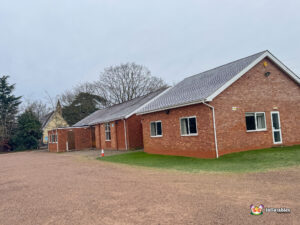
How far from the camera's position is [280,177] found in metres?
8.05

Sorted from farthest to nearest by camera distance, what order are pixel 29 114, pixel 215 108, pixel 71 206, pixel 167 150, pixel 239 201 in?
pixel 29 114 → pixel 167 150 → pixel 215 108 → pixel 71 206 → pixel 239 201

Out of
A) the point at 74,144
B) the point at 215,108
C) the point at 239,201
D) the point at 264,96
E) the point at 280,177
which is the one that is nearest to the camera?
the point at 239,201

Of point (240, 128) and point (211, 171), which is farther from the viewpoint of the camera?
point (240, 128)

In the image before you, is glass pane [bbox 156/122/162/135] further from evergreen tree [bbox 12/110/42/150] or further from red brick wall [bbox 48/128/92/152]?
evergreen tree [bbox 12/110/42/150]

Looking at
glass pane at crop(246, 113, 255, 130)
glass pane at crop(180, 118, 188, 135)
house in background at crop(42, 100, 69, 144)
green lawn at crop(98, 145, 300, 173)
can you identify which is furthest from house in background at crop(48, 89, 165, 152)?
house in background at crop(42, 100, 69, 144)

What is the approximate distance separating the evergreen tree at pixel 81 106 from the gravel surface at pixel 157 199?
125 feet

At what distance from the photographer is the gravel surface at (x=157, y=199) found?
5.06 metres

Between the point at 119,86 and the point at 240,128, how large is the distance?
1225 inches

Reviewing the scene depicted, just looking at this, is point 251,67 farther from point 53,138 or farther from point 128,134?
point 53,138

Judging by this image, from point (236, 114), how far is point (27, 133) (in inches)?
1273

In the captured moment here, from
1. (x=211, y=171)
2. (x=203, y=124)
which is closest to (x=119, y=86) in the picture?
(x=203, y=124)

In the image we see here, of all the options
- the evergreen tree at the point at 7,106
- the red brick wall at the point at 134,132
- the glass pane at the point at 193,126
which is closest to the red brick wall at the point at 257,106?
the glass pane at the point at 193,126

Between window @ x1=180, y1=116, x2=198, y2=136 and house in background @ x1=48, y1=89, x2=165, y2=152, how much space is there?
7398 mm

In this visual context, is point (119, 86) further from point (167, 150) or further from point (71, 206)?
point (71, 206)
